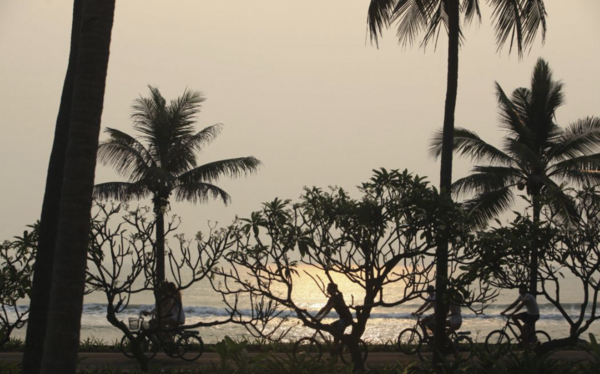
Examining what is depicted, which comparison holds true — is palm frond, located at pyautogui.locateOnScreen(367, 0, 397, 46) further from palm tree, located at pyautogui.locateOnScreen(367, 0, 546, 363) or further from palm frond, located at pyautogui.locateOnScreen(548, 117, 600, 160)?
palm frond, located at pyautogui.locateOnScreen(548, 117, 600, 160)

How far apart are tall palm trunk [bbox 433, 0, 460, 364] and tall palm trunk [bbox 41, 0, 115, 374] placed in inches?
356

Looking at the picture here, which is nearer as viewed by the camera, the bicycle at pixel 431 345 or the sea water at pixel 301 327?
the bicycle at pixel 431 345

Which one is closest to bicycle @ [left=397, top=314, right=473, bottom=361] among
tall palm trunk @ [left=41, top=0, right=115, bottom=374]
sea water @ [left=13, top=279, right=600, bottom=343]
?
tall palm trunk @ [left=41, top=0, right=115, bottom=374]

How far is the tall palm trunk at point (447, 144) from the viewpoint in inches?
660

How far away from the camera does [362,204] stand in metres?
15.3

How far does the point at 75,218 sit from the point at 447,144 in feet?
37.7

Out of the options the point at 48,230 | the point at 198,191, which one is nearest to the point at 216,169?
the point at 198,191

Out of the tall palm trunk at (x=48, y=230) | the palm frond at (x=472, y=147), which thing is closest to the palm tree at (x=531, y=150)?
the palm frond at (x=472, y=147)

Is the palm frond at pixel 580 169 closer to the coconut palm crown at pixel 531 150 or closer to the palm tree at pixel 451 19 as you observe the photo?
the coconut palm crown at pixel 531 150

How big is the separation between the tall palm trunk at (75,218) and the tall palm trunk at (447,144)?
9039mm

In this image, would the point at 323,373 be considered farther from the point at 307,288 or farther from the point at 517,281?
the point at 307,288

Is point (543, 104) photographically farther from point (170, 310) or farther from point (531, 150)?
point (170, 310)

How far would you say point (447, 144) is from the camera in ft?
60.5

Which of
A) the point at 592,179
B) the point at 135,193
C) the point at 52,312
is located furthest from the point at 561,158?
the point at 52,312
